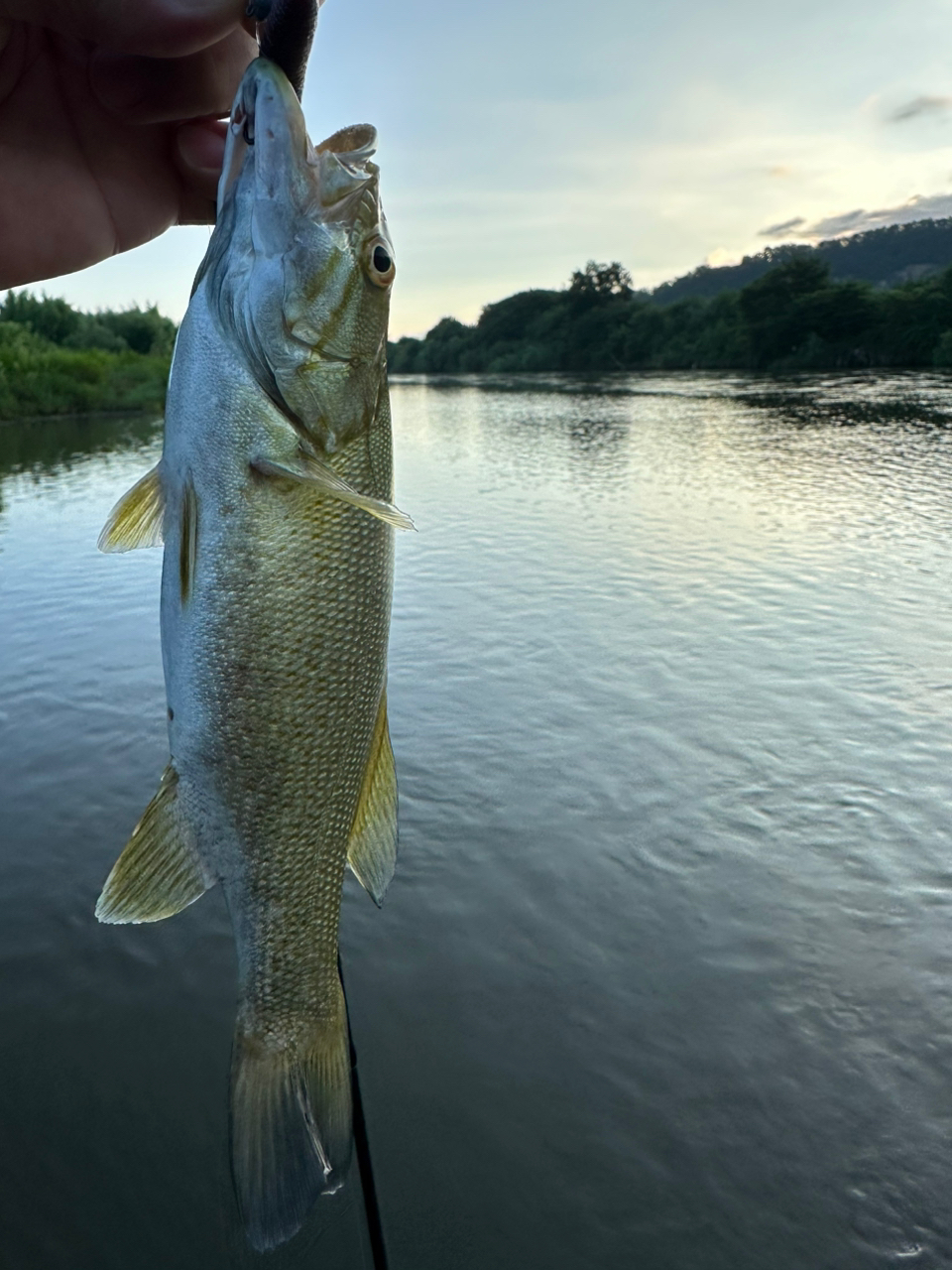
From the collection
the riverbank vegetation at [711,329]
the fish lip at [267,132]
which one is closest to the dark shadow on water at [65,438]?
the fish lip at [267,132]

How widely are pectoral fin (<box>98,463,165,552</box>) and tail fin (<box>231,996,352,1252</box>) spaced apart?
1.06 m

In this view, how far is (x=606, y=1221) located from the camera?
4.34 m

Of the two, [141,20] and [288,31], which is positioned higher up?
[141,20]

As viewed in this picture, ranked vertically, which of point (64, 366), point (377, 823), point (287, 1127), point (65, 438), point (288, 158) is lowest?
point (287, 1127)

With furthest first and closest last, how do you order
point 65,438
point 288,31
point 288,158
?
point 65,438 < point 288,158 < point 288,31

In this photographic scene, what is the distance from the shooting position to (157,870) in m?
1.91

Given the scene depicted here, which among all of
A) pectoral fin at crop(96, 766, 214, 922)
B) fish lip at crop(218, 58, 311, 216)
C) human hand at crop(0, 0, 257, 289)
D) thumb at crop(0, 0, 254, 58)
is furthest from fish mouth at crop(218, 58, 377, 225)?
pectoral fin at crop(96, 766, 214, 922)

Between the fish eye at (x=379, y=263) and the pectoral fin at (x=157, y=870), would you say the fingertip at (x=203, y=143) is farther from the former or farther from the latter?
the pectoral fin at (x=157, y=870)

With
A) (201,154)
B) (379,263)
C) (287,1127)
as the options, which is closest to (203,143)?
(201,154)

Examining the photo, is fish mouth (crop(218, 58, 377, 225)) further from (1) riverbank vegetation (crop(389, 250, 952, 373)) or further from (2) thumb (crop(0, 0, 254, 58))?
(1) riverbank vegetation (crop(389, 250, 952, 373))

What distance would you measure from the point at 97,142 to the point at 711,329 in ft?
350

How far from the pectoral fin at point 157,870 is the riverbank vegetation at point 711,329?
7806 cm

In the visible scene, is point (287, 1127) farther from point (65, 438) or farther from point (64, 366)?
point (64, 366)

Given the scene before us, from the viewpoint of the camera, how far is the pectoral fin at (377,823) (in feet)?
6.86
